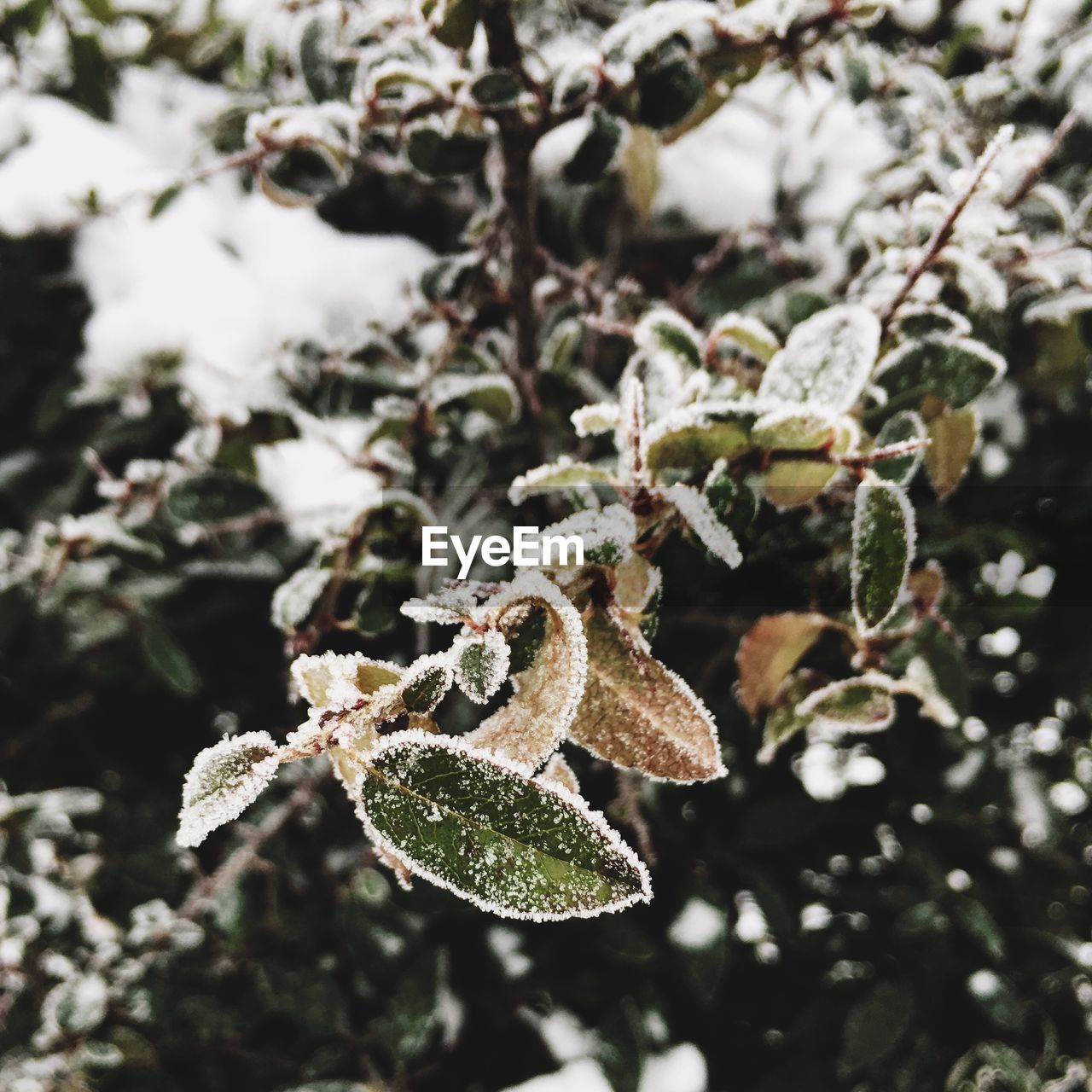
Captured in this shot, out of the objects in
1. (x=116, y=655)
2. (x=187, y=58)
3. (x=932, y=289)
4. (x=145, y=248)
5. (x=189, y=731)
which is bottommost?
(x=189, y=731)

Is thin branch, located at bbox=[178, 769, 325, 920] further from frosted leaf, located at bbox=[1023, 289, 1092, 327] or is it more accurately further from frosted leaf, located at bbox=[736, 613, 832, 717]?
frosted leaf, located at bbox=[1023, 289, 1092, 327]

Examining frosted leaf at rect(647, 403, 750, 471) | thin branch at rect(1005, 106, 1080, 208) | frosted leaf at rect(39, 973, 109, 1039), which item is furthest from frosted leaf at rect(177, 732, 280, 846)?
frosted leaf at rect(39, 973, 109, 1039)

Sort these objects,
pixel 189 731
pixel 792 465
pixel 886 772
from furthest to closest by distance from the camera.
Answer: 1. pixel 189 731
2. pixel 886 772
3. pixel 792 465

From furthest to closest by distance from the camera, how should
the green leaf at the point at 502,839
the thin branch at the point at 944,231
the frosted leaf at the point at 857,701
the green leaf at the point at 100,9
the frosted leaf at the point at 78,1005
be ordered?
the green leaf at the point at 100,9 → the frosted leaf at the point at 78,1005 → the frosted leaf at the point at 857,701 → the thin branch at the point at 944,231 → the green leaf at the point at 502,839

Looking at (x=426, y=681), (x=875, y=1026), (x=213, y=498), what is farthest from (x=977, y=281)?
(x=875, y=1026)

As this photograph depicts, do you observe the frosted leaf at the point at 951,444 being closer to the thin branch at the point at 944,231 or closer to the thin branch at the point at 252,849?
the thin branch at the point at 944,231

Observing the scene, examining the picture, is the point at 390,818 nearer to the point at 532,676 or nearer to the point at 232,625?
the point at 532,676

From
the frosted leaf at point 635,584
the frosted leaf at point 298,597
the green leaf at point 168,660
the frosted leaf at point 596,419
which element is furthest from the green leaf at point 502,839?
the green leaf at point 168,660

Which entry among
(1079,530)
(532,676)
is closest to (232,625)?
(532,676)
